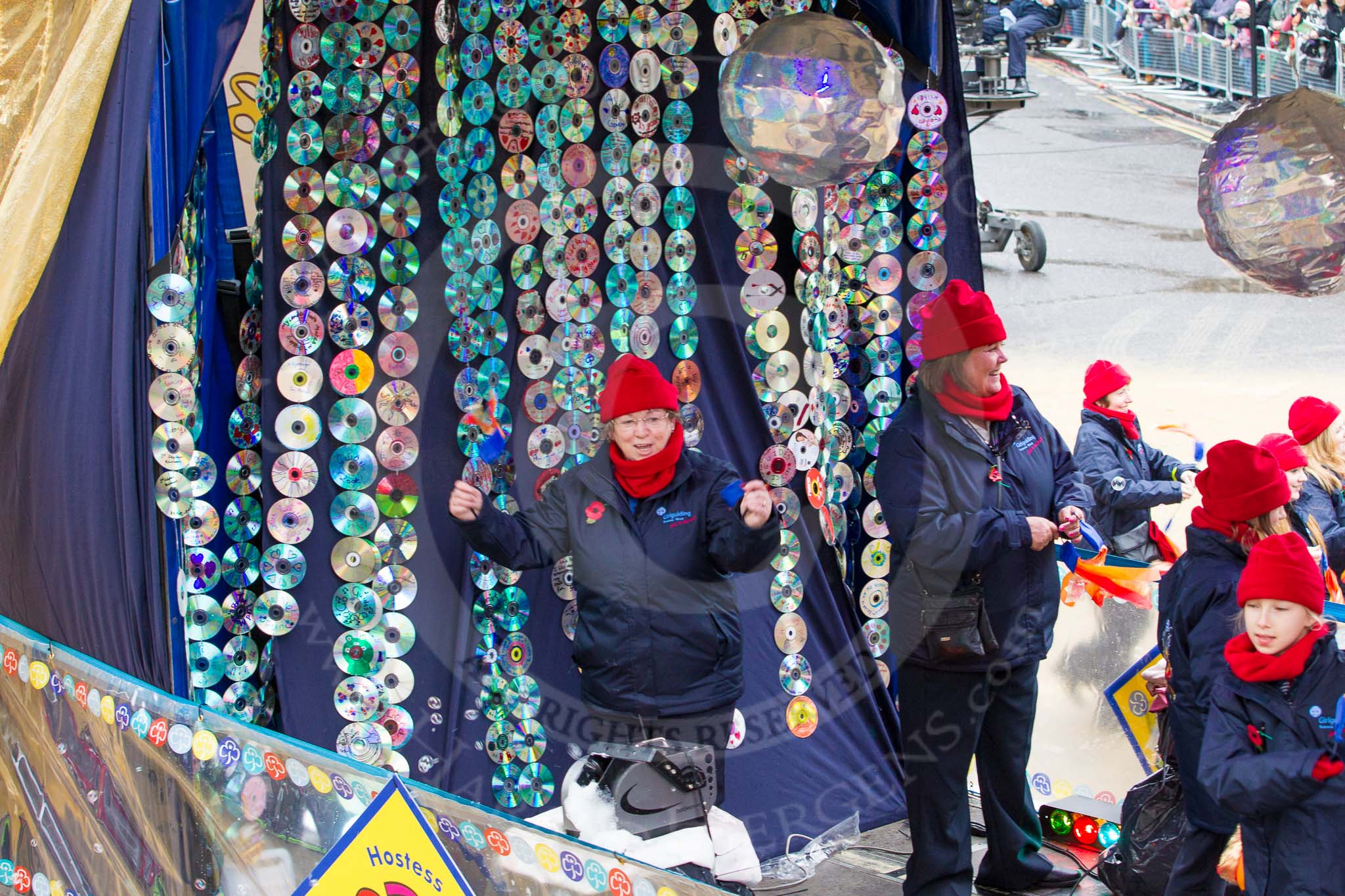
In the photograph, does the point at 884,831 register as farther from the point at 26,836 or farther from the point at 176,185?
the point at 176,185

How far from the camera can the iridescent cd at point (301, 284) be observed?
295 centimetres

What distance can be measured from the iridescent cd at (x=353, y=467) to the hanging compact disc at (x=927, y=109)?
160cm

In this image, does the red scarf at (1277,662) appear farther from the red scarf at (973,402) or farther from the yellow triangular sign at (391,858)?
the yellow triangular sign at (391,858)

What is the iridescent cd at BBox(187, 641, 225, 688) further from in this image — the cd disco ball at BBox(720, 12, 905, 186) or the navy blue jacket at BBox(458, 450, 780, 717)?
the cd disco ball at BBox(720, 12, 905, 186)

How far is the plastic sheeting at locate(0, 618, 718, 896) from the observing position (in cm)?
203

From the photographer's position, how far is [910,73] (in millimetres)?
3408

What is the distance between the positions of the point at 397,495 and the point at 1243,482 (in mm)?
1826

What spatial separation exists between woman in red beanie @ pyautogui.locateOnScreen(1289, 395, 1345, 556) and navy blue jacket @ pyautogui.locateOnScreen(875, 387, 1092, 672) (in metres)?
0.97

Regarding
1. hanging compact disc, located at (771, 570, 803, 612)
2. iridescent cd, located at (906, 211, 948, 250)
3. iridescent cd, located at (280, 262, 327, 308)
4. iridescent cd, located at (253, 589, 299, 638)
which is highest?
iridescent cd, located at (280, 262, 327, 308)

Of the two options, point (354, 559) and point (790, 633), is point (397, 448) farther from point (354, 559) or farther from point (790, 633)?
point (790, 633)

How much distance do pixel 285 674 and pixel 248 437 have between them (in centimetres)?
55

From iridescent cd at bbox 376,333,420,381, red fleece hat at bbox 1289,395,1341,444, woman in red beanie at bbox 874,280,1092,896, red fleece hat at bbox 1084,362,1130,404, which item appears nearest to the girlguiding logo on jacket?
woman in red beanie at bbox 874,280,1092,896

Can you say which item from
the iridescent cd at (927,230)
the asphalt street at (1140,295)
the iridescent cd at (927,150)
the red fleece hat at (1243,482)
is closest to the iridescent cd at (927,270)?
the iridescent cd at (927,230)

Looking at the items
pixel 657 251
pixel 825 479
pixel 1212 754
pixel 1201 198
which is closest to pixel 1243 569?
pixel 1212 754
